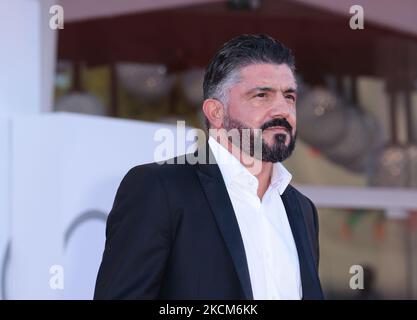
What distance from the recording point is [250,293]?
5.14 feet

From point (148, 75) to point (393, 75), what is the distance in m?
1.31

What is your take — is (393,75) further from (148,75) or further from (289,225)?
(289,225)

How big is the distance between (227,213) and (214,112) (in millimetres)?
184

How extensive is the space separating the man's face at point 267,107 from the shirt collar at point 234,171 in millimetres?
36

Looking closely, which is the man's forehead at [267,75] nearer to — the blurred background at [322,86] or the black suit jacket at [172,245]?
the black suit jacket at [172,245]

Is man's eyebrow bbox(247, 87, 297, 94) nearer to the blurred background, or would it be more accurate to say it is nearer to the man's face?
the man's face

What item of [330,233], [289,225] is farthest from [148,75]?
[289,225]

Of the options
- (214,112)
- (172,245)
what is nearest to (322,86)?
(214,112)

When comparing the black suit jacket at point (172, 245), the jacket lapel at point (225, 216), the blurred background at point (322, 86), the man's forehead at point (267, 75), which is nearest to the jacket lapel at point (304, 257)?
the black suit jacket at point (172, 245)

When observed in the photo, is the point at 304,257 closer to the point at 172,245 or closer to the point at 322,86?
the point at 172,245

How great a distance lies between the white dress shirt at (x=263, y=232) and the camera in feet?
5.26

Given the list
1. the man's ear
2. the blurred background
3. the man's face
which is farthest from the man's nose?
the blurred background

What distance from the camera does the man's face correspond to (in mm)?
1599

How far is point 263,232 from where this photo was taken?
1.63m
